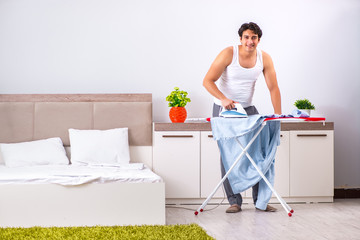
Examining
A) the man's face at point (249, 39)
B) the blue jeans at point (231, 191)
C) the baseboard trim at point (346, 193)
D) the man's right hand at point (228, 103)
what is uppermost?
the man's face at point (249, 39)

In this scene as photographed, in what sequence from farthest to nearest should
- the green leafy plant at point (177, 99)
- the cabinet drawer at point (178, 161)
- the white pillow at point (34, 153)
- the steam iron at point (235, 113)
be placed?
the green leafy plant at point (177, 99) → the cabinet drawer at point (178, 161) → the white pillow at point (34, 153) → the steam iron at point (235, 113)

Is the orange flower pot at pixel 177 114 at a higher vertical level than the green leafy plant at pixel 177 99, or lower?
lower

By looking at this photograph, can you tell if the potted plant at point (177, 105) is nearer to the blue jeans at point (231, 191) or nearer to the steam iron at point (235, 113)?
the blue jeans at point (231, 191)

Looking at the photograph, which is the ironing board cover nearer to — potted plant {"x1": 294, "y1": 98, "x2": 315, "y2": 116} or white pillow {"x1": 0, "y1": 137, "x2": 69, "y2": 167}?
potted plant {"x1": 294, "y1": 98, "x2": 315, "y2": 116}

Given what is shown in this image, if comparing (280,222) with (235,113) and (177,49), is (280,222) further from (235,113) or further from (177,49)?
(177,49)

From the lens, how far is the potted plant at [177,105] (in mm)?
4797

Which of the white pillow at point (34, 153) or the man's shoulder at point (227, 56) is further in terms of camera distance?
the white pillow at point (34, 153)

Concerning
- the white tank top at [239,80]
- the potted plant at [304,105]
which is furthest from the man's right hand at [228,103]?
the potted plant at [304,105]

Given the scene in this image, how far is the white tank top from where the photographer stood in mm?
4141

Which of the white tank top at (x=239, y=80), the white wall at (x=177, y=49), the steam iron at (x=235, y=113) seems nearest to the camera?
the steam iron at (x=235, y=113)

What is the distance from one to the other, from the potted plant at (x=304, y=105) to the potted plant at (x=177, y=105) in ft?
3.49

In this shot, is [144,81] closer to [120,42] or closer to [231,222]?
[120,42]

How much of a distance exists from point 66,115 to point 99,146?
460 millimetres

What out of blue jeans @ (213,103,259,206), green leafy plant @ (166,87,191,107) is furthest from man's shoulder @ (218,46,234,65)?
green leafy plant @ (166,87,191,107)
